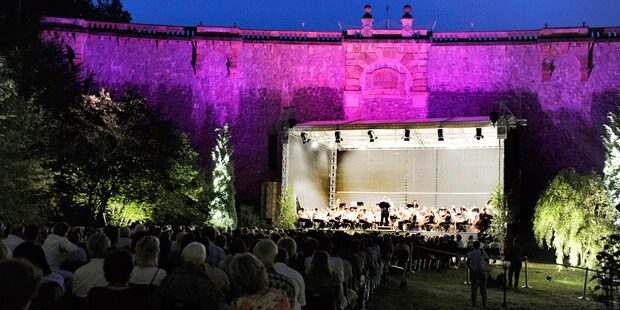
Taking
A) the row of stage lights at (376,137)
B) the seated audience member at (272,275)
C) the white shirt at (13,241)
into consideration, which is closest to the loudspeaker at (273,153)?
the row of stage lights at (376,137)

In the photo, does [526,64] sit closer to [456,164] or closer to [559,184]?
[456,164]

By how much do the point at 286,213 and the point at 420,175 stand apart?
6372 millimetres

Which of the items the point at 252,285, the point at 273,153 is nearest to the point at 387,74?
the point at 273,153

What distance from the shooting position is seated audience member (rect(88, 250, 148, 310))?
388 cm

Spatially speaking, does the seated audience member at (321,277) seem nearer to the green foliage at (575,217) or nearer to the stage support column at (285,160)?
the green foliage at (575,217)

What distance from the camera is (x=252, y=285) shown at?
418 cm

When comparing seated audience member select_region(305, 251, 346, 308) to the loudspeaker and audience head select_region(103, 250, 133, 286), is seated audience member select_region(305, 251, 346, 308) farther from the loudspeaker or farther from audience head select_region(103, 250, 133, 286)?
the loudspeaker

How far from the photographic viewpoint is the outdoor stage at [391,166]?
25084 millimetres

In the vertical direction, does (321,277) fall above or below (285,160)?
below

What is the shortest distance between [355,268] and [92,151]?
17.4m

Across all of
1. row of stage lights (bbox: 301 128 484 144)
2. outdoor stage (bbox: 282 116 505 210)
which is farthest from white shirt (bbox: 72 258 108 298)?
outdoor stage (bbox: 282 116 505 210)

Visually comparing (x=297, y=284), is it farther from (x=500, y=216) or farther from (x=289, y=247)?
(x=500, y=216)

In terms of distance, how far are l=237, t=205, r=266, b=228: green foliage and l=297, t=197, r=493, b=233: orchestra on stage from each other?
3053mm

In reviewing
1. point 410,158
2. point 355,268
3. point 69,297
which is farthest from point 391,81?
point 69,297
